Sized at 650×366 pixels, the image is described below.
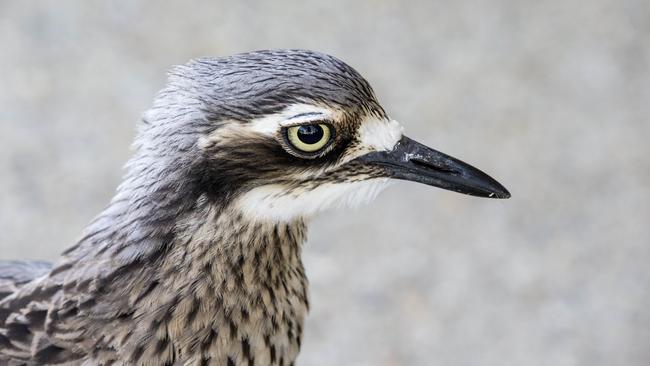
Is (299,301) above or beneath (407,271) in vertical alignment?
beneath

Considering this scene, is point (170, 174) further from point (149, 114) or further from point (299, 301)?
point (299, 301)

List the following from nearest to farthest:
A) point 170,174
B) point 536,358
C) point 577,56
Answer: point 170,174
point 536,358
point 577,56

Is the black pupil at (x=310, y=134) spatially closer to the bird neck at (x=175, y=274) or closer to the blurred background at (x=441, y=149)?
the bird neck at (x=175, y=274)

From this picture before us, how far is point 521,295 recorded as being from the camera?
378 centimetres

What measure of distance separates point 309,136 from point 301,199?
0.18 meters

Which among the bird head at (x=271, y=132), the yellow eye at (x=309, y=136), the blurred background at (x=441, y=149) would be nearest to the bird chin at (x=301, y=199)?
the bird head at (x=271, y=132)

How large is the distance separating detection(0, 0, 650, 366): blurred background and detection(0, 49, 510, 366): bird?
1.62 metres

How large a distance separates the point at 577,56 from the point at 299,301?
2751mm

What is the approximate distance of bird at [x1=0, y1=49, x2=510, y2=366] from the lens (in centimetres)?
→ 188

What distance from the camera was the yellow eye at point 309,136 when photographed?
1886 millimetres

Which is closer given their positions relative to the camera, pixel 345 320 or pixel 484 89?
pixel 345 320

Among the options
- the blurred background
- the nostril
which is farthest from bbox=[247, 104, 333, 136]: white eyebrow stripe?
the blurred background

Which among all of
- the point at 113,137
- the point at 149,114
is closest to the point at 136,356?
the point at 149,114

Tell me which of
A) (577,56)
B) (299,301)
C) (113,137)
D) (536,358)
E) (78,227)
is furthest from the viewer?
(577,56)
